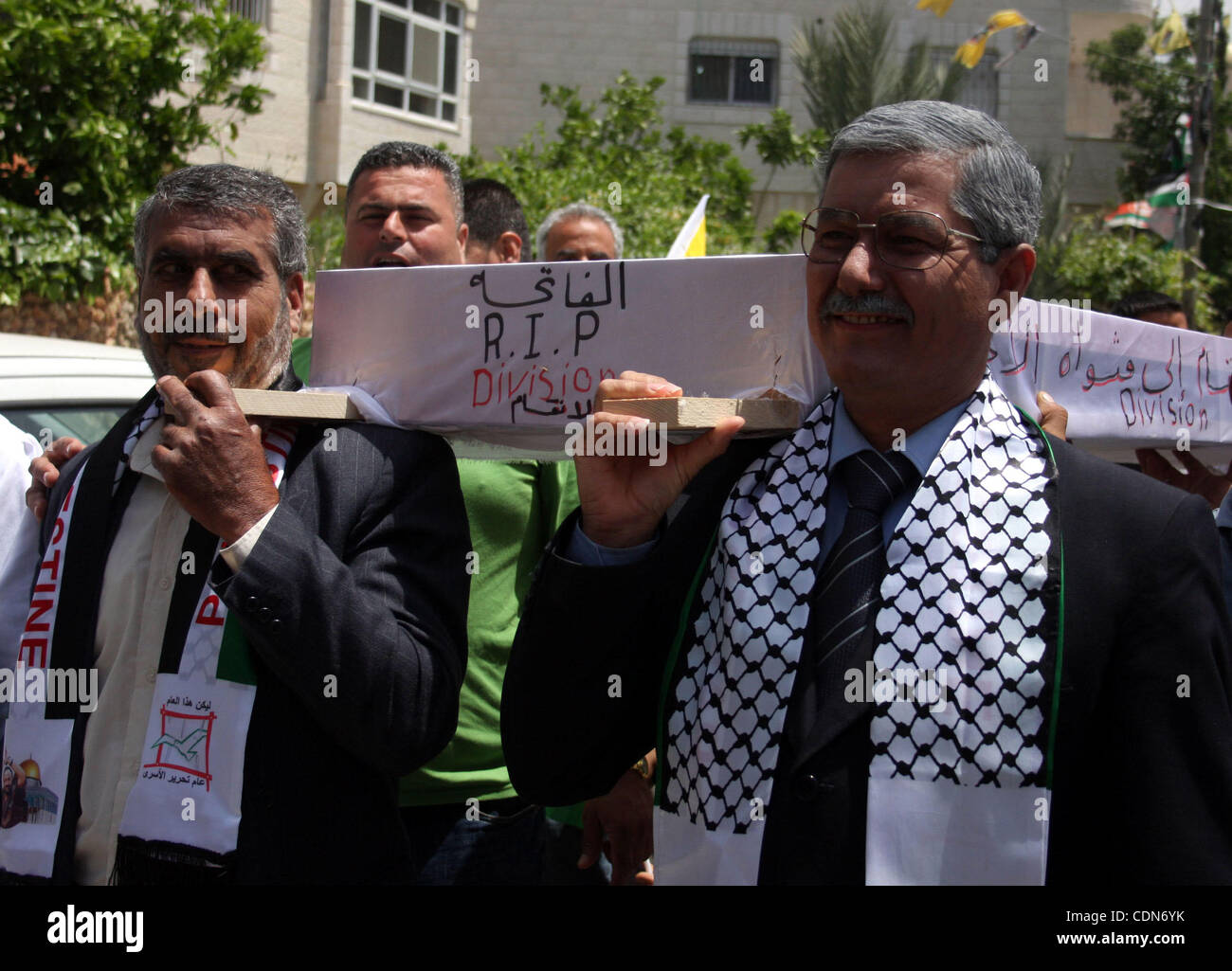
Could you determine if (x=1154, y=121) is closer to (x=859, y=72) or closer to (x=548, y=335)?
(x=859, y=72)

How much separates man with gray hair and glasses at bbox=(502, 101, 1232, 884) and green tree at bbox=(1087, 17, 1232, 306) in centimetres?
1987

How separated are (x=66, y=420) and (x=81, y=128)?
457 centimetres

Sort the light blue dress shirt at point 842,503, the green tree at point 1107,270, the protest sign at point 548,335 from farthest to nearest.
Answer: the green tree at point 1107,270 → the protest sign at point 548,335 → the light blue dress shirt at point 842,503

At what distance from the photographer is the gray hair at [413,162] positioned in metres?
3.72

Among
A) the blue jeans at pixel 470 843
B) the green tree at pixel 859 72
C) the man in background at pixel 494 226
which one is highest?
the green tree at pixel 859 72

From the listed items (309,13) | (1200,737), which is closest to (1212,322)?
(309,13)

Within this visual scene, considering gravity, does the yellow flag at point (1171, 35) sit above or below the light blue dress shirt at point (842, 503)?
above

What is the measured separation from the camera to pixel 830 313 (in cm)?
198

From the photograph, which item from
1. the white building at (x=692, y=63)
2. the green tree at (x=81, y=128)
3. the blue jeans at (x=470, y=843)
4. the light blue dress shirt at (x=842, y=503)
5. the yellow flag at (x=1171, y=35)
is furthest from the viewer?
the white building at (x=692, y=63)

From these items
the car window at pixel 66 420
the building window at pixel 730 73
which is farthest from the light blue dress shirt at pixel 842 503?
the building window at pixel 730 73

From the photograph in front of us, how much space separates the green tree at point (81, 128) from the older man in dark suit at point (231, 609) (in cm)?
542

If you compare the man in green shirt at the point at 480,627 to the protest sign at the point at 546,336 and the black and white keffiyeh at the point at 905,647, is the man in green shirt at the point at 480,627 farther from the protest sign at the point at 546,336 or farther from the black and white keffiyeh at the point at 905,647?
the black and white keffiyeh at the point at 905,647
